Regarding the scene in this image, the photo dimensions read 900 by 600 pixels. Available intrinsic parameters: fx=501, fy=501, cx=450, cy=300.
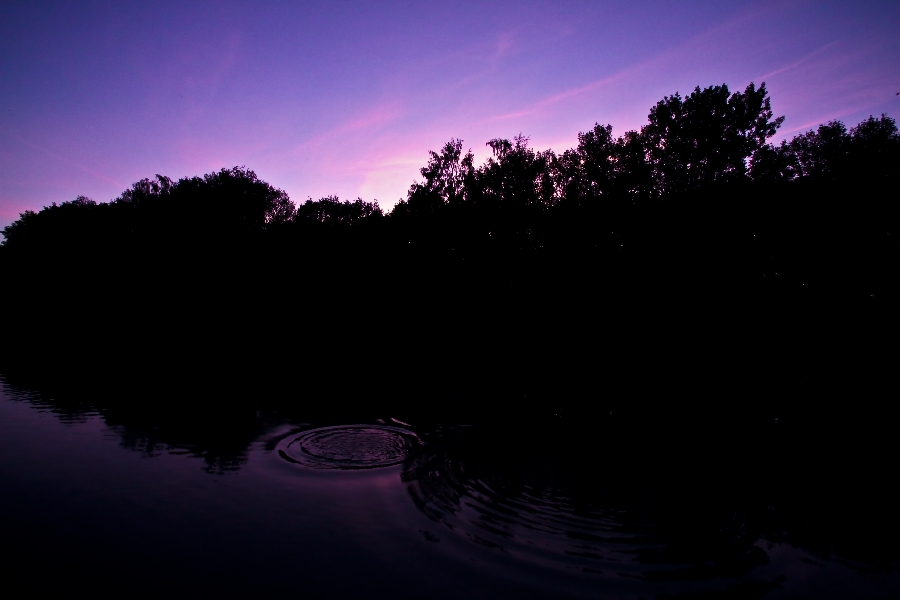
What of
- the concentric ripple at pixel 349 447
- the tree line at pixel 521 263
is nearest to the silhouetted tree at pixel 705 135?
the tree line at pixel 521 263

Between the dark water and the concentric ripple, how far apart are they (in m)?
0.05

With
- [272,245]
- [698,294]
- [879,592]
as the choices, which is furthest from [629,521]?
[272,245]

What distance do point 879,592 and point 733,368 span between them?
11134 mm

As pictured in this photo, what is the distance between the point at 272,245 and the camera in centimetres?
3381

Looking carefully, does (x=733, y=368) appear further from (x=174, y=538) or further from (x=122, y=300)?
(x=122, y=300)

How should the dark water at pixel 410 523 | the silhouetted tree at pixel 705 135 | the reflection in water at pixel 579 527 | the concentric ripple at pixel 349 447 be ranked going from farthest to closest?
the silhouetted tree at pixel 705 135 < the concentric ripple at pixel 349 447 < the reflection in water at pixel 579 527 < the dark water at pixel 410 523

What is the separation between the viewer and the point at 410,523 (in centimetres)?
584

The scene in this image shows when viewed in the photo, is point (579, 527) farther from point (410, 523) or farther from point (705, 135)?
point (705, 135)

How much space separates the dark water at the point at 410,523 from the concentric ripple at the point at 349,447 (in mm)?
50

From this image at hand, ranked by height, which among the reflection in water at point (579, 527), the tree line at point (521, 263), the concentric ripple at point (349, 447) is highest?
the tree line at point (521, 263)

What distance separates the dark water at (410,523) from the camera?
470cm

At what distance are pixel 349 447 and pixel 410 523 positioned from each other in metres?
3.07

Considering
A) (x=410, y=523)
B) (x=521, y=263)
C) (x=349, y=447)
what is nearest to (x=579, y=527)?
(x=410, y=523)

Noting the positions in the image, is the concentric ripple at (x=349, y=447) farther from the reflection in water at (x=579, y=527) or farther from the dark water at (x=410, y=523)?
the reflection in water at (x=579, y=527)
